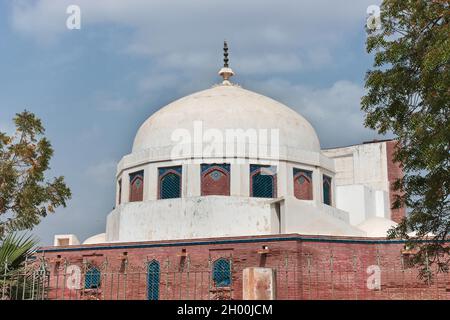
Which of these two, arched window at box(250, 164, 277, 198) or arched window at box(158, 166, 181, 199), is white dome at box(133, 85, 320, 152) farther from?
arched window at box(250, 164, 277, 198)

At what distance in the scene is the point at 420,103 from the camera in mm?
11586

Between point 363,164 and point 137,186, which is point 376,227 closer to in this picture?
point 363,164

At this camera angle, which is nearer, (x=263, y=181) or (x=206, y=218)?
(x=206, y=218)

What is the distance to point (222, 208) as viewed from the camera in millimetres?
22906

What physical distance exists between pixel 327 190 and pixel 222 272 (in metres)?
6.85

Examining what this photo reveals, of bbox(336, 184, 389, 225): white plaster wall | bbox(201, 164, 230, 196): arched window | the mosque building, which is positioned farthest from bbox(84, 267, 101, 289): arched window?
bbox(336, 184, 389, 225): white plaster wall

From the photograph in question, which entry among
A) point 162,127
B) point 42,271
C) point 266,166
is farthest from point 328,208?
point 42,271

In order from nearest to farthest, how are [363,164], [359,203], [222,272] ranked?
[222,272]
[359,203]
[363,164]

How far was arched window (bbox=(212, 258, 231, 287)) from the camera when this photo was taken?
20750 mm

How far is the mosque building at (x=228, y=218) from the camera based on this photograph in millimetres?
20547

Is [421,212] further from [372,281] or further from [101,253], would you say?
[101,253]

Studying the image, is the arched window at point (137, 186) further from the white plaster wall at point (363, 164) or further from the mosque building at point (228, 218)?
the white plaster wall at point (363, 164)

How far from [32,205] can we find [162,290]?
8.69 metres

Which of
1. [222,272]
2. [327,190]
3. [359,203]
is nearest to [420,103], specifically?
[222,272]
